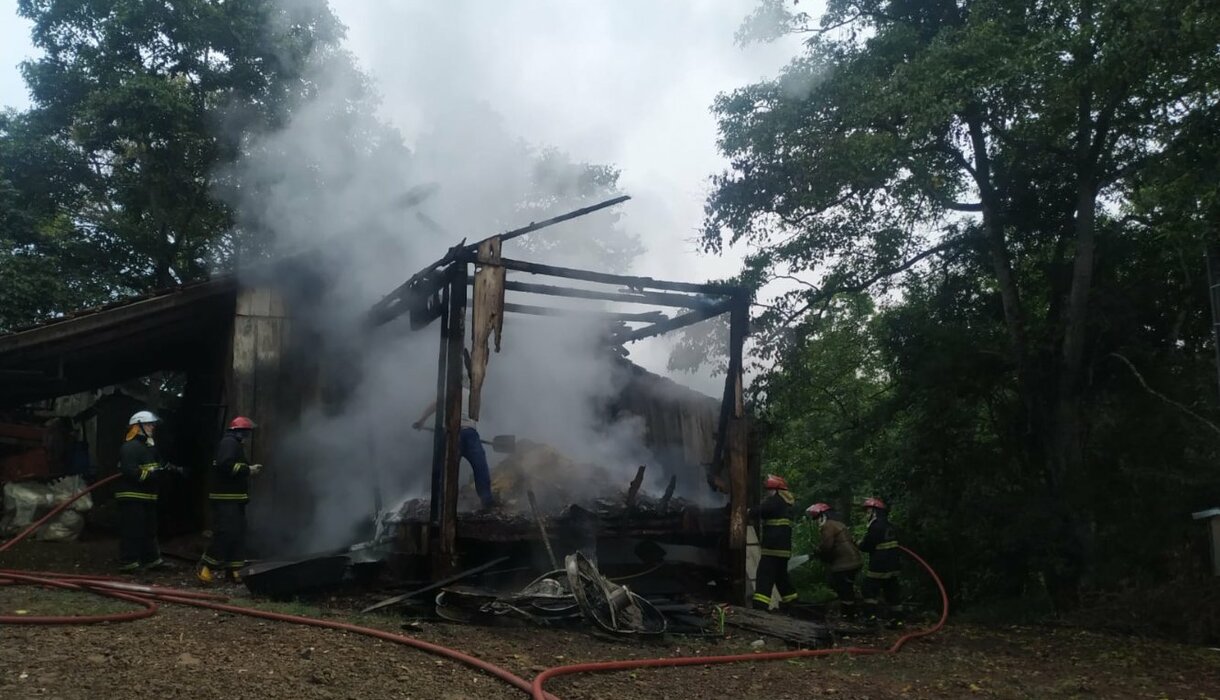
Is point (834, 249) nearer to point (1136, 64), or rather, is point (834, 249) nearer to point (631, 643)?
point (1136, 64)

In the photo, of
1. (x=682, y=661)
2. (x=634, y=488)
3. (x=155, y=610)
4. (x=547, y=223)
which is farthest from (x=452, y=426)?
(x=682, y=661)

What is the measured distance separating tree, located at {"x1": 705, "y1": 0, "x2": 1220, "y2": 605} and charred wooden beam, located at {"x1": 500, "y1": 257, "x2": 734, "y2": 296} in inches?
128

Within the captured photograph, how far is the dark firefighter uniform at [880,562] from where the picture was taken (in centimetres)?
1119

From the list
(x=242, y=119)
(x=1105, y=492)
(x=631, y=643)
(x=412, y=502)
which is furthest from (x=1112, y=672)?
(x=242, y=119)

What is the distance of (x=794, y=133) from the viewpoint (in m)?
12.4

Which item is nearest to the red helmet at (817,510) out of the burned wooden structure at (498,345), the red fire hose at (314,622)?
the burned wooden structure at (498,345)

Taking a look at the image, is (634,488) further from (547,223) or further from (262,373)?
(262,373)

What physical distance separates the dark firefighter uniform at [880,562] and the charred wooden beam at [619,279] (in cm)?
391

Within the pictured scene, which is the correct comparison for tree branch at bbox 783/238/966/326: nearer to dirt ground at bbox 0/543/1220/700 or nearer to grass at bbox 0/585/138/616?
dirt ground at bbox 0/543/1220/700

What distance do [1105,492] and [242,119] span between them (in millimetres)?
16346

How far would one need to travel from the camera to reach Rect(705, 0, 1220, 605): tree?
1006 cm

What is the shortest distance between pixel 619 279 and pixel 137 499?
5502 millimetres

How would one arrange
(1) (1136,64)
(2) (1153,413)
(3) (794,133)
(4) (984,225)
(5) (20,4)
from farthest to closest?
1. (5) (20,4)
2. (4) (984,225)
3. (3) (794,133)
4. (2) (1153,413)
5. (1) (1136,64)

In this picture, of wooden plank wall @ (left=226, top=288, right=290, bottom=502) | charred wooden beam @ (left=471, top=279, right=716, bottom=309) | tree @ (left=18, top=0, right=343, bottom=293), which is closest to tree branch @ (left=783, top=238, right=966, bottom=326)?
charred wooden beam @ (left=471, top=279, right=716, bottom=309)
